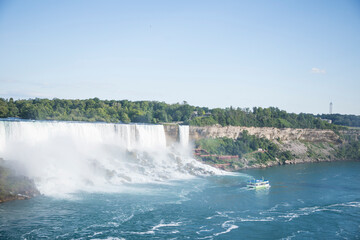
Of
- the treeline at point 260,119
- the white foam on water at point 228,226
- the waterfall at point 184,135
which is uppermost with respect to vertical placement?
the treeline at point 260,119

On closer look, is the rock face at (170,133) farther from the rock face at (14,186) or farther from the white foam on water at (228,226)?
the white foam on water at (228,226)

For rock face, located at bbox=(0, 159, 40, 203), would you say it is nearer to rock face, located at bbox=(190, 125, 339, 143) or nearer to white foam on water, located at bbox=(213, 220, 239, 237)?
white foam on water, located at bbox=(213, 220, 239, 237)

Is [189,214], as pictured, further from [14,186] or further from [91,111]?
[91,111]

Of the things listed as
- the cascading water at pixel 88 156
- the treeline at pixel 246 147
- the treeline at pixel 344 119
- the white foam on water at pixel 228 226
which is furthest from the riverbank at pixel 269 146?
the treeline at pixel 344 119

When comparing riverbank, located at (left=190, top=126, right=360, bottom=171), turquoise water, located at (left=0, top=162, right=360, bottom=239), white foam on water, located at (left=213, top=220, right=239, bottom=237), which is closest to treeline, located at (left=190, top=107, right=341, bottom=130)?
riverbank, located at (left=190, top=126, right=360, bottom=171)

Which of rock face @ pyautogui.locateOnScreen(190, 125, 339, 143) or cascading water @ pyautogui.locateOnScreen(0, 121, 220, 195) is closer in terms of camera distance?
cascading water @ pyautogui.locateOnScreen(0, 121, 220, 195)

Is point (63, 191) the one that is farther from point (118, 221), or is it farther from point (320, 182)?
point (320, 182)

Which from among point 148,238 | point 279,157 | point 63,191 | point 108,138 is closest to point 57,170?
point 63,191
